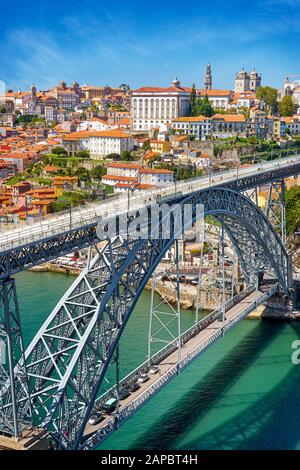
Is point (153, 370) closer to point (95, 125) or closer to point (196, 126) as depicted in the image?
point (196, 126)

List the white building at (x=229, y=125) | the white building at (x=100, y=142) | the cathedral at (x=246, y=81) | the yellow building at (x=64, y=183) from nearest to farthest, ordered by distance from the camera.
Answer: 1. the yellow building at (x=64, y=183)
2. the white building at (x=100, y=142)
3. the white building at (x=229, y=125)
4. the cathedral at (x=246, y=81)

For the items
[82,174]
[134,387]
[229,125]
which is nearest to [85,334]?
[134,387]

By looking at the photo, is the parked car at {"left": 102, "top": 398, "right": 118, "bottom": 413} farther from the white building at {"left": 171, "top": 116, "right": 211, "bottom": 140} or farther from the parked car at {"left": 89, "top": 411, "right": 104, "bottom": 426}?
the white building at {"left": 171, "top": 116, "right": 211, "bottom": 140}

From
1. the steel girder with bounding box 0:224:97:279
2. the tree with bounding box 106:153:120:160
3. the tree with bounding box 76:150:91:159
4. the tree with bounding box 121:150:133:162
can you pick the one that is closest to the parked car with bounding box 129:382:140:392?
the steel girder with bounding box 0:224:97:279

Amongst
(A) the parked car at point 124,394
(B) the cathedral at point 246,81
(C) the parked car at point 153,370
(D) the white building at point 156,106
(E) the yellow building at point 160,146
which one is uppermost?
(B) the cathedral at point 246,81

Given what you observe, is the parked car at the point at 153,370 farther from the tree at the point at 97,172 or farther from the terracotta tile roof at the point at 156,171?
the tree at the point at 97,172
